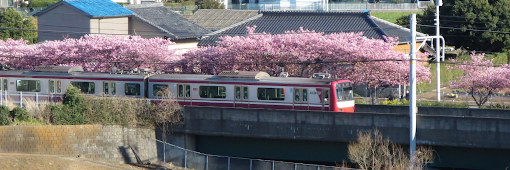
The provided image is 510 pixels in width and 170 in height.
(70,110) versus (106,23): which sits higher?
(106,23)

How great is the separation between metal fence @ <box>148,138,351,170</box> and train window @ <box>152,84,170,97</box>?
10.3 feet

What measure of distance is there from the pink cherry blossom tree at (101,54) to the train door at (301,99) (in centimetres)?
1292

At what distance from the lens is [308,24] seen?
5825 centimetres

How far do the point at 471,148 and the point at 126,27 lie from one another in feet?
111

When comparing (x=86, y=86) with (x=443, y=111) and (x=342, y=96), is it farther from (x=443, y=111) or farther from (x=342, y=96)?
(x=443, y=111)

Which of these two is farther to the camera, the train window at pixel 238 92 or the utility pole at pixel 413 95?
the train window at pixel 238 92

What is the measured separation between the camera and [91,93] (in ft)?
138

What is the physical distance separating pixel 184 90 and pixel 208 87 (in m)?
1.29

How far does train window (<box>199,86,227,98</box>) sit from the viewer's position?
39250mm

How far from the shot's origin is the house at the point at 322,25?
55.3m

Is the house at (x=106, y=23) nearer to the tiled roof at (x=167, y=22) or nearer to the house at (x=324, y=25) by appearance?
the tiled roof at (x=167, y=22)

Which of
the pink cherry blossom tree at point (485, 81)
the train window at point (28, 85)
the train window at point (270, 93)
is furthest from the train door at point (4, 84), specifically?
the pink cherry blossom tree at point (485, 81)

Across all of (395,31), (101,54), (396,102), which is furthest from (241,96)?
(395,31)

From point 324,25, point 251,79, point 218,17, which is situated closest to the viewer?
point 251,79
